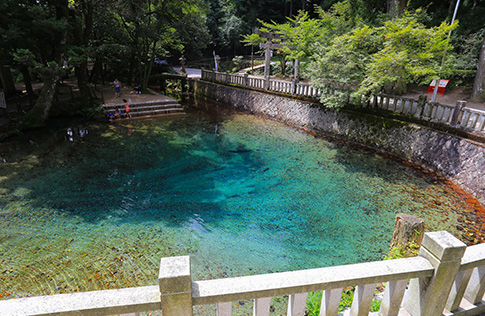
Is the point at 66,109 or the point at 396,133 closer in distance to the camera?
the point at 396,133

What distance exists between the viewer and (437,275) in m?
2.43

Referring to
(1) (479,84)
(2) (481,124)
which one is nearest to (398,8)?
(1) (479,84)

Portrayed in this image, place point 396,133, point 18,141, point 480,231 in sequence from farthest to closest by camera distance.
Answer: point 18,141 < point 396,133 < point 480,231

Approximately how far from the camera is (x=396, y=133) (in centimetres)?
1082

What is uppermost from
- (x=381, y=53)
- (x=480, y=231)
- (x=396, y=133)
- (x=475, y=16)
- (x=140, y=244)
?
(x=475, y=16)

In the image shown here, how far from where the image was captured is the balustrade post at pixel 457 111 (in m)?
8.85

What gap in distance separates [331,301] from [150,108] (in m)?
17.4

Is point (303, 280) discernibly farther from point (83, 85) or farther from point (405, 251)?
point (83, 85)

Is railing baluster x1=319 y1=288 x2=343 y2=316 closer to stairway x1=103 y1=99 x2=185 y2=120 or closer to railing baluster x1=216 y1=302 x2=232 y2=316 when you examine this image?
railing baluster x1=216 y1=302 x2=232 y2=316

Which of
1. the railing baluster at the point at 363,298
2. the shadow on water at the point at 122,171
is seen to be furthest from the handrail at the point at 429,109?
the railing baluster at the point at 363,298

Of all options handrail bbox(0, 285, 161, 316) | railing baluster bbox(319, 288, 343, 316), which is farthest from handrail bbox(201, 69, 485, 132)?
handrail bbox(0, 285, 161, 316)

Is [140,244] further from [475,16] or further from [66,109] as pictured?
[475,16]

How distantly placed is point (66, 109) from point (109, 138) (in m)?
5.97

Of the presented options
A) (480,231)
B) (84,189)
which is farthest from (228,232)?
(480,231)
